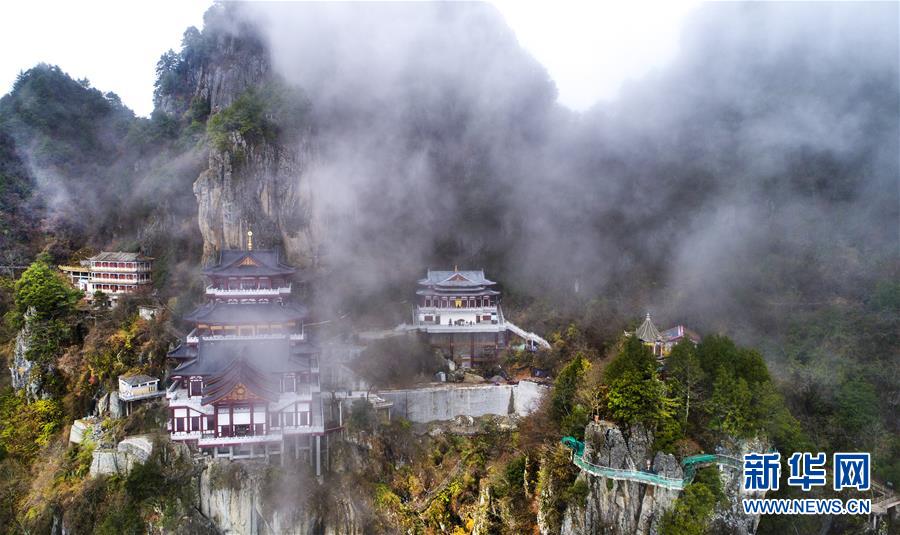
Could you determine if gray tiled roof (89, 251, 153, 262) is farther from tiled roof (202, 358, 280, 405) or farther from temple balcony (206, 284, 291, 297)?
tiled roof (202, 358, 280, 405)

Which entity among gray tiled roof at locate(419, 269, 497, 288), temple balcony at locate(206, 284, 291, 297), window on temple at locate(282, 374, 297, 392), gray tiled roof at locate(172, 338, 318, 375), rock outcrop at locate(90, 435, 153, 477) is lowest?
rock outcrop at locate(90, 435, 153, 477)

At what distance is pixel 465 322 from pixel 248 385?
11.2 m

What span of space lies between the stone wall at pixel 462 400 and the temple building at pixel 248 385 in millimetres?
3147

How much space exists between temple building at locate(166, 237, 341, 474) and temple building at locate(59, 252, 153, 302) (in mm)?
8270

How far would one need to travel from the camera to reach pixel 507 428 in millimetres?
21641

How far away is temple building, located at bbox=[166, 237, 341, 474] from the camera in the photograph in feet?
60.7

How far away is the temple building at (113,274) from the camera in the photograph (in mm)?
27984

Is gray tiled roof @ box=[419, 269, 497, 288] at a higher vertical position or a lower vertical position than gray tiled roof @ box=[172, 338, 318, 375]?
higher

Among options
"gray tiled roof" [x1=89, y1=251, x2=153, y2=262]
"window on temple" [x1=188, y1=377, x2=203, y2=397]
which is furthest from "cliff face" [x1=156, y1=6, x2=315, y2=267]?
"window on temple" [x1=188, y1=377, x2=203, y2=397]

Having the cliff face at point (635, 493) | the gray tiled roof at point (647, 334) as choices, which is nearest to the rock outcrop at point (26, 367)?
the cliff face at point (635, 493)

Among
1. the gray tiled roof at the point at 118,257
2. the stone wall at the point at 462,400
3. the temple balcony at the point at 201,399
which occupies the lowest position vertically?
the stone wall at the point at 462,400

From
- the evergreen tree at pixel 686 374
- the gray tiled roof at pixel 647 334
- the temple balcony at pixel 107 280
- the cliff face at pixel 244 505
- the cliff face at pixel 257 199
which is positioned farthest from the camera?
the temple balcony at pixel 107 280

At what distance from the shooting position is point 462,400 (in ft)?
74.3

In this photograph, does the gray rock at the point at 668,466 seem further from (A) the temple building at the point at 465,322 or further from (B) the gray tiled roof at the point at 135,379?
(B) the gray tiled roof at the point at 135,379
